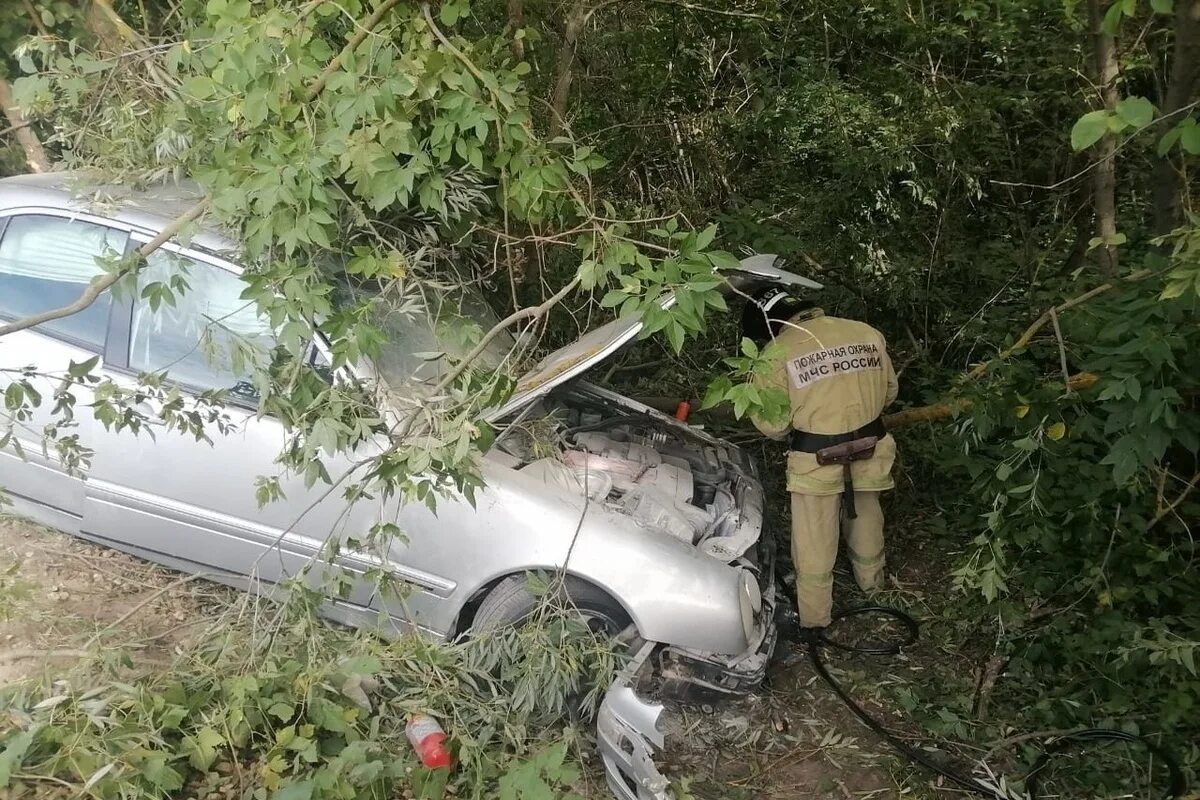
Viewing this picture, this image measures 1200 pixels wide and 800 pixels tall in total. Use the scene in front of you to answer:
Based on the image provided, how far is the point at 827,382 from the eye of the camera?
3639mm

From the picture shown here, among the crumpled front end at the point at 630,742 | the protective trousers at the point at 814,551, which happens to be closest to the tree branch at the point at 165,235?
the crumpled front end at the point at 630,742

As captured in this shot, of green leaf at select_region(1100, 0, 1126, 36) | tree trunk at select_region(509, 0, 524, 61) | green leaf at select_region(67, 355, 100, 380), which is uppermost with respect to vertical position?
green leaf at select_region(1100, 0, 1126, 36)

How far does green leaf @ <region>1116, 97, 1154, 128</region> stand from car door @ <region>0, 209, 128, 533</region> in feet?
10.4

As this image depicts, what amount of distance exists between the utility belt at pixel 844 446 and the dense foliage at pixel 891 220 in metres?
0.47

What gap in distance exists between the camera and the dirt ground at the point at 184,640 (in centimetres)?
289

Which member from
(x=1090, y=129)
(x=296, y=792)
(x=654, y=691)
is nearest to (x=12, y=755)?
(x=296, y=792)

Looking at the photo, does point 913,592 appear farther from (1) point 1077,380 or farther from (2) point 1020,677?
(1) point 1077,380

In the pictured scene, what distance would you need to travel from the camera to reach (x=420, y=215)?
3.04m

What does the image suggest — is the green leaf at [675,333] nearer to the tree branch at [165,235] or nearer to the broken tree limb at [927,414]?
the tree branch at [165,235]

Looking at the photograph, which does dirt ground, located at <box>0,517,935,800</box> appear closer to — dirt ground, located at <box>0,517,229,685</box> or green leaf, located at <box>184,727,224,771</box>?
dirt ground, located at <box>0,517,229,685</box>

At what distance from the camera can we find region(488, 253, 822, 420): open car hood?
285 centimetres

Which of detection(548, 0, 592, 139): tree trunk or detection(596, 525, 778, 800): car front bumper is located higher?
detection(548, 0, 592, 139): tree trunk

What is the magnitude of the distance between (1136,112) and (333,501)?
2.69 metres

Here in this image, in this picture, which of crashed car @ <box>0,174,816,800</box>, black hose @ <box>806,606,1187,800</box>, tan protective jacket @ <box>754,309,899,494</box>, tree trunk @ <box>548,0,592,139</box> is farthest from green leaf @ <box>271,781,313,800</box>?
tree trunk @ <box>548,0,592,139</box>
